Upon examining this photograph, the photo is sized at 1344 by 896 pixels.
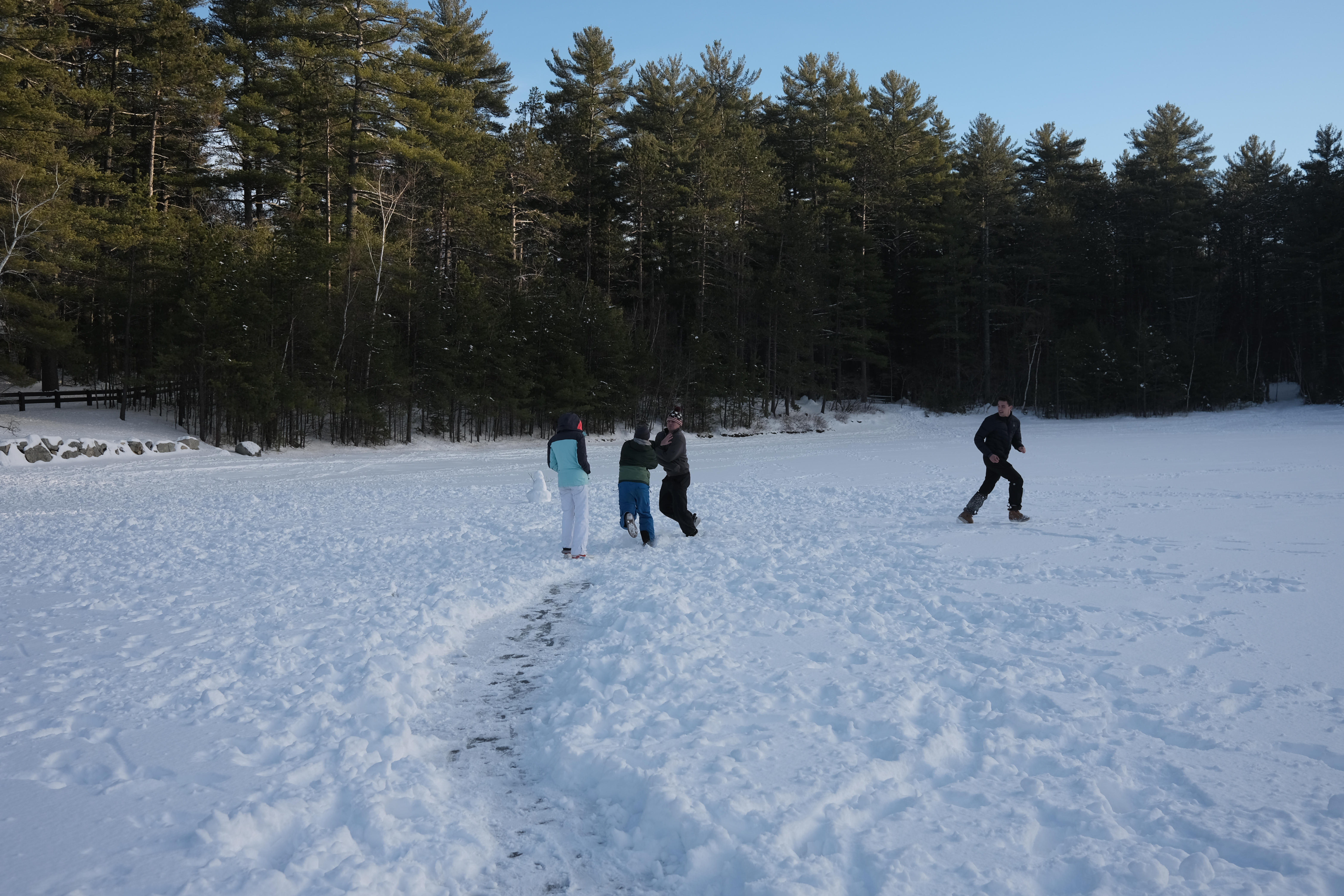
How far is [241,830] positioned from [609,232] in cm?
4091

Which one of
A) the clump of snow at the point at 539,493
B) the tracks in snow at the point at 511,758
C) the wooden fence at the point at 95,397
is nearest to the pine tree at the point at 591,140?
the wooden fence at the point at 95,397

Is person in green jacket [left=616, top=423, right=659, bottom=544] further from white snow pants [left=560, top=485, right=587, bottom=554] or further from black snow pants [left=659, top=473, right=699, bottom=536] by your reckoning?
white snow pants [left=560, top=485, right=587, bottom=554]

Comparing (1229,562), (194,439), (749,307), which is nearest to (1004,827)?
(1229,562)

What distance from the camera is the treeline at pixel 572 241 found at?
29.2 metres

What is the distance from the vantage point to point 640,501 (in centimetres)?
1094

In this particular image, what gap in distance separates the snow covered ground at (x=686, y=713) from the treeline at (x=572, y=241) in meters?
21.5

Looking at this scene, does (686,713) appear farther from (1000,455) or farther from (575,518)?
(1000,455)

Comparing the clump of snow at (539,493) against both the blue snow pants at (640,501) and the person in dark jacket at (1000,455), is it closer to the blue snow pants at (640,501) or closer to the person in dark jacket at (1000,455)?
the blue snow pants at (640,501)

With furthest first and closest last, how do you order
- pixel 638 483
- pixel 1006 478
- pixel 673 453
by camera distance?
pixel 1006 478 < pixel 673 453 < pixel 638 483

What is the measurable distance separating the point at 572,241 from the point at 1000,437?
36.6 metres

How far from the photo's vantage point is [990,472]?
38.4ft

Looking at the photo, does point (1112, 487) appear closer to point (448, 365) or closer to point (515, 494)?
point (515, 494)

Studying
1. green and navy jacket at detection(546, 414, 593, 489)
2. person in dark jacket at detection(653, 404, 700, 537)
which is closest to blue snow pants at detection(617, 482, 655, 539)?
person in dark jacket at detection(653, 404, 700, 537)

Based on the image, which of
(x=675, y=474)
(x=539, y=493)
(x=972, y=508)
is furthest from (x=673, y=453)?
(x=539, y=493)
